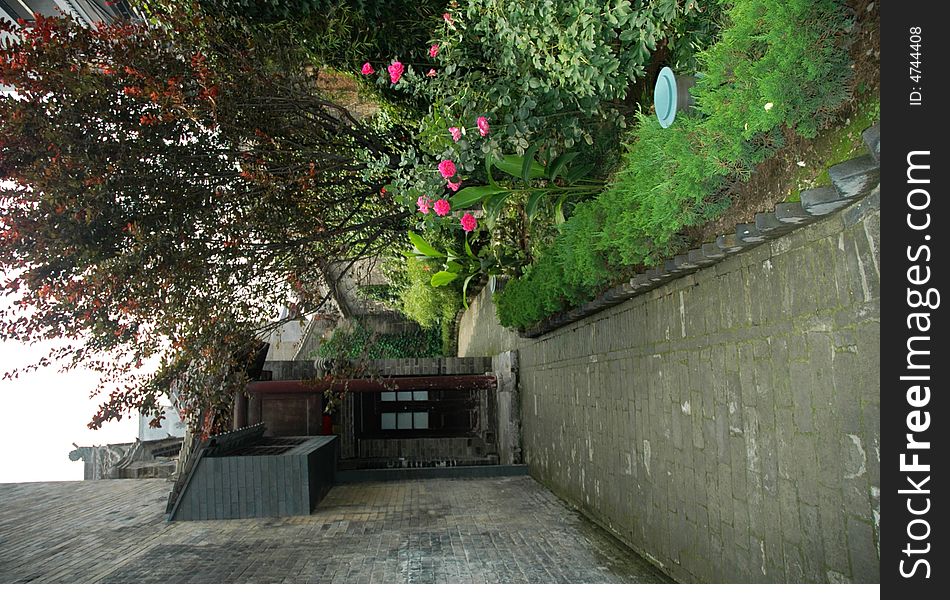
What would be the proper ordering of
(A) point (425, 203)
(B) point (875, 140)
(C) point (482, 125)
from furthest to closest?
(A) point (425, 203)
(C) point (482, 125)
(B) point (875, 140)

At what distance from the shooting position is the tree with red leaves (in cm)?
560

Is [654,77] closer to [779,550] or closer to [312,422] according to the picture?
[779,550]

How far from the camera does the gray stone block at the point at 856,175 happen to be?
9.02ft

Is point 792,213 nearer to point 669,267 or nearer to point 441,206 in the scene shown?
point 669,267

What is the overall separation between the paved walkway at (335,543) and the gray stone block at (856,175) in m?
3.46

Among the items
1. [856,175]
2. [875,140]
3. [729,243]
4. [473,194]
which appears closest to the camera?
[875,140]

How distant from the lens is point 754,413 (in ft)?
13.0

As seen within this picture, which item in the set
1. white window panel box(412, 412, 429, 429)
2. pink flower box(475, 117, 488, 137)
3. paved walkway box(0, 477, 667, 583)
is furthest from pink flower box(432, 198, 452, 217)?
white window panel box(412, 412, 429, 429)

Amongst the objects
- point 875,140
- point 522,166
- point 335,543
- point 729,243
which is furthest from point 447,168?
point 335,543

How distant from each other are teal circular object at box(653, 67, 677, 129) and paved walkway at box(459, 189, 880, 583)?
0.92 m

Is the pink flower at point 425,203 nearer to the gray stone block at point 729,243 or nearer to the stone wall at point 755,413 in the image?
the stone wall at point 755,413

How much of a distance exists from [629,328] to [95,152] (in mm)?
4980

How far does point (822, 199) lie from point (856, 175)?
25cm

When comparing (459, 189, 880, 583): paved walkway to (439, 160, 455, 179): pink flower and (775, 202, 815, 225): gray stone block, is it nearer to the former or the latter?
(775, 202, 815, 225): gray stone block
